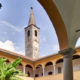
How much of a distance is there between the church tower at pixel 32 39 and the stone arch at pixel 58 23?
127ft

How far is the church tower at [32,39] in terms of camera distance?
44750 millimetres

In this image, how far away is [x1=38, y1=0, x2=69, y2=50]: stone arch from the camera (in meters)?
5.13

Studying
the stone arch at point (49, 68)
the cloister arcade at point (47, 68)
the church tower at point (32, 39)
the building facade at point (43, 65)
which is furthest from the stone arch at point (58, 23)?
the church tower at point (32, 39)

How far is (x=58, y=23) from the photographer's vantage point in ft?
18.0

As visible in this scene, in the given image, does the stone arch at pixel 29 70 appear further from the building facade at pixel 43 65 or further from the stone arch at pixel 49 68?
the stone arch at pixel 49 68

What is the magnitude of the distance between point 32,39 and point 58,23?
3971 centimetres

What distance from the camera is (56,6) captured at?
17.0 ft

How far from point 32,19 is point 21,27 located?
3365 mm

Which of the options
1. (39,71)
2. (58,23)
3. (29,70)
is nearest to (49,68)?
(39,71)

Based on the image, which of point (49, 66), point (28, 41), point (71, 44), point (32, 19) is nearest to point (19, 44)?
point (28, 41)

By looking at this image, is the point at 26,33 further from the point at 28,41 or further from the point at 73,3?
the point at 73,3

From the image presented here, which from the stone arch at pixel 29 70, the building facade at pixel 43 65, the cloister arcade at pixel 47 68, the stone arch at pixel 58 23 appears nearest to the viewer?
the stone arch at pixel 58 23

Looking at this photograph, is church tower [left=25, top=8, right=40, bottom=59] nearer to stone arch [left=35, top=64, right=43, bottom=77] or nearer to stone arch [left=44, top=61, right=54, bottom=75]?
stone arch [left=35, top=64, right=43, bottom=77]

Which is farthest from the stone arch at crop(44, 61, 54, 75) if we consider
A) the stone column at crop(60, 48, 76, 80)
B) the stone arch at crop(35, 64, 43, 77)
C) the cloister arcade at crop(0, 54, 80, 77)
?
the stone column at crop(60, 48, 76, 80)
